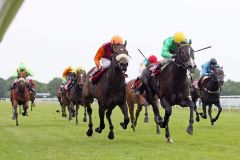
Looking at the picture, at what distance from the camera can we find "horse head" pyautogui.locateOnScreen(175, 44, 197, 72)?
10.1 m

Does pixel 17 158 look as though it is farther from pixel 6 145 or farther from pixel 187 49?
pixel 187 49

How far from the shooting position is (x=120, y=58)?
10.3m

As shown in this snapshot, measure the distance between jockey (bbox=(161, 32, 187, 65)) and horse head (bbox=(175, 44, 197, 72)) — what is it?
1.23ft

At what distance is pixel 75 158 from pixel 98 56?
425 cm

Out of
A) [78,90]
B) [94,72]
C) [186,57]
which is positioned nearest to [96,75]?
[94,72]

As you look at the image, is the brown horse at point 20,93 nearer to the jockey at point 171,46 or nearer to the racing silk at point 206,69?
the racing silk at point 206,69

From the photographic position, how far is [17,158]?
8.73 m

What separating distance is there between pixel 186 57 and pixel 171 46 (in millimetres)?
1121

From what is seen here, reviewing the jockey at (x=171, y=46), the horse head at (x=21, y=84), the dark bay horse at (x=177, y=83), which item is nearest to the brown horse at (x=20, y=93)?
the horse head at (x=21, y=84)

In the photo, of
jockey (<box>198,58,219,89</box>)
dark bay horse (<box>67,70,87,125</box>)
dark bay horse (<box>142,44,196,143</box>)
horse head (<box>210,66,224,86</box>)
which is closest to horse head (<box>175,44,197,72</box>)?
dark bay horse (<box>142,44,196,143</box>)

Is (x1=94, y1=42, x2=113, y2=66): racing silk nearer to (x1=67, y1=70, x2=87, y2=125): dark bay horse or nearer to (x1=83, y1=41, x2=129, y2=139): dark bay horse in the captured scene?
(x1=83, y1=41, x2=129, y2=139): dark bay horse

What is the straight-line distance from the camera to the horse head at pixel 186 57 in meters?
10.1

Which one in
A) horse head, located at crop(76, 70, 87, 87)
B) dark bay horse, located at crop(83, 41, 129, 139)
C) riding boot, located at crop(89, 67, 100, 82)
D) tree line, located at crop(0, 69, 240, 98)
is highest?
tree line, located at crop(0, 69, 240, 98)

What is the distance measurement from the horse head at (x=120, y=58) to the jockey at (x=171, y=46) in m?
0.93
